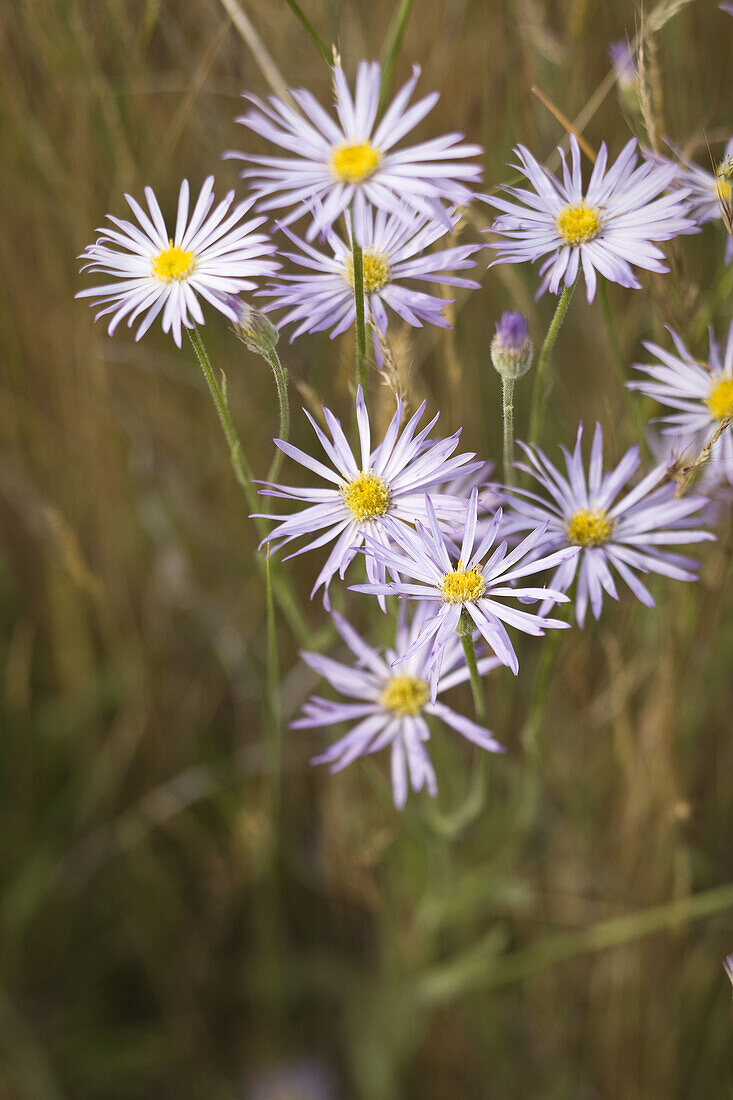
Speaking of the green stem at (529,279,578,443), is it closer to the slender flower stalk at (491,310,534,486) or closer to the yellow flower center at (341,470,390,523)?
the slender flower stalk at (491,310,534,486)

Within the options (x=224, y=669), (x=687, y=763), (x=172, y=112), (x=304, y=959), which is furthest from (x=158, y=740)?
(x=172, y=112)

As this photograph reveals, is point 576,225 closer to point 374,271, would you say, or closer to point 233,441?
point 374,271

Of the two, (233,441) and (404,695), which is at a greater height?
(233,441)

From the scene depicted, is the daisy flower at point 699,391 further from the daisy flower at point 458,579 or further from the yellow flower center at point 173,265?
the yellow flower center at point 173,265

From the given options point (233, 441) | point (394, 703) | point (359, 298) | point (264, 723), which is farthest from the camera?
point (264, 723)

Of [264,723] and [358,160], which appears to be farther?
[264,723]

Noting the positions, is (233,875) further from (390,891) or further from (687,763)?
(687,763)

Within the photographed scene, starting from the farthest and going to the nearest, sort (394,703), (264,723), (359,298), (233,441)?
(264,723), (394,703), (233,441), (359,298)

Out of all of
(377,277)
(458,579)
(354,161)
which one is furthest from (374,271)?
(458,579)
